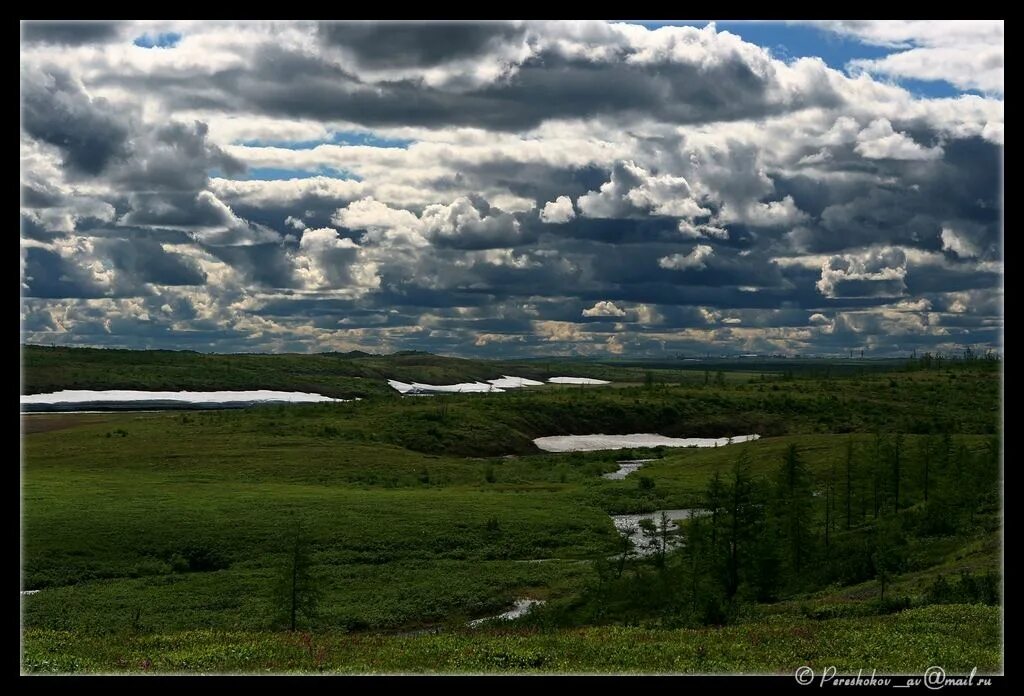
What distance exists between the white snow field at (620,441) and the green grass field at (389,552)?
486 cm

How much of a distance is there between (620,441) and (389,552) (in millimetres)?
92842

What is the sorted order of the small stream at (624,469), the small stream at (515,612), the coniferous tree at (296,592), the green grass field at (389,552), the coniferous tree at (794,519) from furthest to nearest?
the small stream at (624,469) → the coniferous tree at (794,519) → the small stream at (515,612) → the coniferous tree at (296,592) → the green grass field at (389,552)

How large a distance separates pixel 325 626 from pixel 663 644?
1763 centimetres

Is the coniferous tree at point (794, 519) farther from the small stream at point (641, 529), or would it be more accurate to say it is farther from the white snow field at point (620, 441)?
the white snow field at point (620, 441)

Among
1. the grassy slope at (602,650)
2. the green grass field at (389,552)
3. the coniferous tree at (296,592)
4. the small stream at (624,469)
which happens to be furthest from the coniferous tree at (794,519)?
the small stream at (624,469)

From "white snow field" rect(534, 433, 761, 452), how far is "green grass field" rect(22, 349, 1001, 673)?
4859 mm

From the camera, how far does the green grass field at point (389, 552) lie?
23.8 m

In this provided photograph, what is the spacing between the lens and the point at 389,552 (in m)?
53.4

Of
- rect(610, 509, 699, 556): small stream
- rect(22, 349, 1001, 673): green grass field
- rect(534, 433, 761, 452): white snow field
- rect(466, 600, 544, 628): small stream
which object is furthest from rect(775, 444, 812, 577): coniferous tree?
rect(534, 433, 761, 452): white snow field

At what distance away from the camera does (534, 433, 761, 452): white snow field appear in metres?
134
